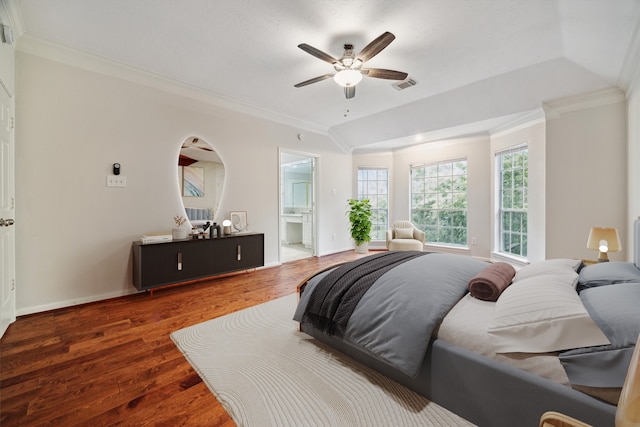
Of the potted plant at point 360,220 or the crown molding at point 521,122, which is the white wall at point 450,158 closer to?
the crown molding at point 521,122

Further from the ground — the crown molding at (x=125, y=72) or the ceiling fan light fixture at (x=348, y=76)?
the crown molding at (x=125, y=72)

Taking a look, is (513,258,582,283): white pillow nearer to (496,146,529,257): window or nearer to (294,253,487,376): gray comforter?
(294,253,487,376): gray comforter

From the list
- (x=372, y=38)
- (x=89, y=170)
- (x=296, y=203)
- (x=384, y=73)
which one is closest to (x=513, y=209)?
(x=384, y=73)

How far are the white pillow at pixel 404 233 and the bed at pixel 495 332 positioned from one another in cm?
344

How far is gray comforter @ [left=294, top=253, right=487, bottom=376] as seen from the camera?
138 centimetres

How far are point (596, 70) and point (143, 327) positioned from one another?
5407mm

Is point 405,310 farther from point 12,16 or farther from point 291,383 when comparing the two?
point 12,16

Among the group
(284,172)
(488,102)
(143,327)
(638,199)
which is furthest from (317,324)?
(284,172)

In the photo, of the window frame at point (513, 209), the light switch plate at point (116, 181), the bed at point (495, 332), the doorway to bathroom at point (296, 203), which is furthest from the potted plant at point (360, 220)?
the light switch plate at point (116, 181)

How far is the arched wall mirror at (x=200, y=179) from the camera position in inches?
145

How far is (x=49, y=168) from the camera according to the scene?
2.71 m

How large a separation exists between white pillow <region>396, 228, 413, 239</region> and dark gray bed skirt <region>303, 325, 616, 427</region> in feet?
13.5

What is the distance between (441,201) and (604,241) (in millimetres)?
3272

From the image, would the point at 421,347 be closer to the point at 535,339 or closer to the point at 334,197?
the point at 535,339
